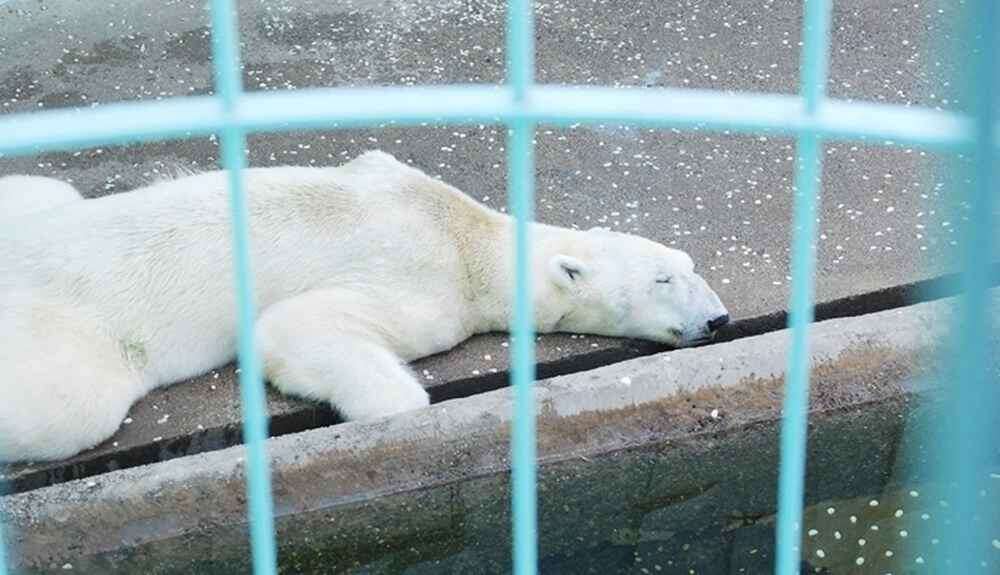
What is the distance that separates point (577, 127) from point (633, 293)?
0.91 meters

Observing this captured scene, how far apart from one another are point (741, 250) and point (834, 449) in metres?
0.67

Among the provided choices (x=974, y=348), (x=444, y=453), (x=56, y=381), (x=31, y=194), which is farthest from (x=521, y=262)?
(x=31, y=194)

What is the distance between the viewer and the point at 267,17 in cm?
474

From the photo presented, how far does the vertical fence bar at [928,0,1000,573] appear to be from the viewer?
0.77 metres

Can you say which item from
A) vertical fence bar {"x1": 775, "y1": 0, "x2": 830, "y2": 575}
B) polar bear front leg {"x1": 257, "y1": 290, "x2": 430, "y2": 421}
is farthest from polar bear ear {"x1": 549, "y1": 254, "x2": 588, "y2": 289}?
vertical fence bar {"x1": 775, "y1": 0, "x2": 830, "y2": 575}

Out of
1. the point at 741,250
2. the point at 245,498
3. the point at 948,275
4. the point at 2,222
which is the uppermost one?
the point at 741,250

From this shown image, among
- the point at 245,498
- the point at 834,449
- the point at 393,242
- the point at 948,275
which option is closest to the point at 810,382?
the point at 834,449

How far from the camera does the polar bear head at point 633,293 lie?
11.1 feet

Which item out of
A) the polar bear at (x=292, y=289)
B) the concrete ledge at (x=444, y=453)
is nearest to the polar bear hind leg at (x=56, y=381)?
the polar bear at (x=292, y=289)

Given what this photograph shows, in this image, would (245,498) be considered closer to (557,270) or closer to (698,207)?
(557,270)

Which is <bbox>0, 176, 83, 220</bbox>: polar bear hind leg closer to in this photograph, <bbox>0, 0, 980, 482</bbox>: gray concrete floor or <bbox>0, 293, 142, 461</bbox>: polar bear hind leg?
<bbox>0, 0, 980, 482</bbox>: gray concrete floor

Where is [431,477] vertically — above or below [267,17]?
below

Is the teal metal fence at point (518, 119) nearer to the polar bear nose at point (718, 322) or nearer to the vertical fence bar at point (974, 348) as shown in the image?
the vertical fence bar at point (974, 348)

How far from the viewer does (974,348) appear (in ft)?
2.65
